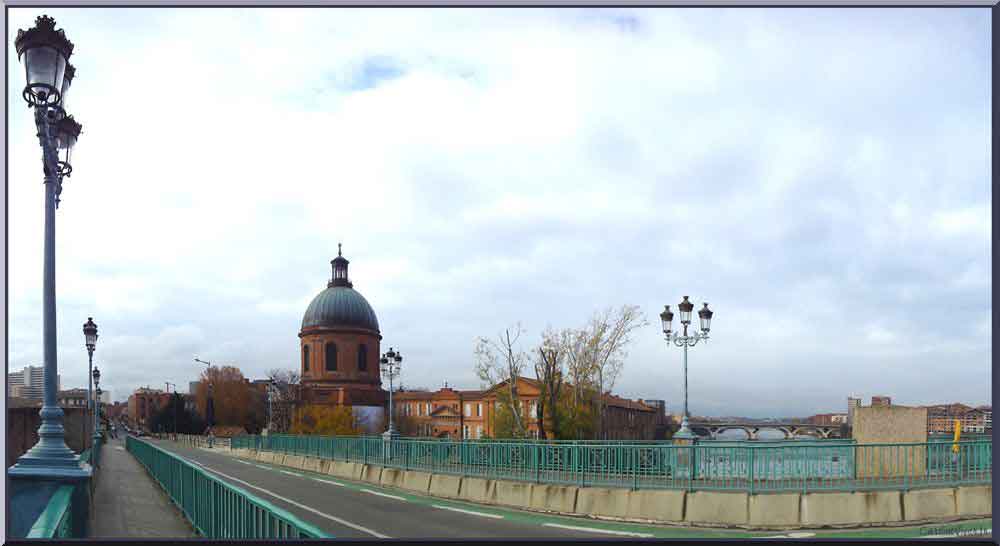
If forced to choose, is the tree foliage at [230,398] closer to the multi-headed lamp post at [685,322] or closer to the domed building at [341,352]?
the domed building at [341,352]

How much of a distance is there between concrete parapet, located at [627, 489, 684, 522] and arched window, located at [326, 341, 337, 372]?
260 ft

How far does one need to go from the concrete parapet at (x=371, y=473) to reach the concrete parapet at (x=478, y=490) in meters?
6.28

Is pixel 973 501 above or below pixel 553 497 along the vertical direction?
above

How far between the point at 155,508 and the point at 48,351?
387 inches

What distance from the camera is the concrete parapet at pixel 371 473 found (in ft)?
82.4

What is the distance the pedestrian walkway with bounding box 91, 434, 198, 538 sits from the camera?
45.5 feet

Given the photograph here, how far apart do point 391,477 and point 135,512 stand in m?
8.53

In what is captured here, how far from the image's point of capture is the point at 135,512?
16.8 meters

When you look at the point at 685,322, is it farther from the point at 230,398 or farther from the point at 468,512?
the point at 230,398

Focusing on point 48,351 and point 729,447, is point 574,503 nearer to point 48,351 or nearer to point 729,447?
point 729,447

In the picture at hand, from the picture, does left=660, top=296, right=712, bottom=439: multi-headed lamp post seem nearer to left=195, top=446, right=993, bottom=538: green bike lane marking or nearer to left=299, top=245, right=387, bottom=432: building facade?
left=195, top=446, right=993, bottom=538: green bike lane marking

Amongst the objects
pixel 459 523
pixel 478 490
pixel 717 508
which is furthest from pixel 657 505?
pixel 478 490

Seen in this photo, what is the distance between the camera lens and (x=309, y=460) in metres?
33.7

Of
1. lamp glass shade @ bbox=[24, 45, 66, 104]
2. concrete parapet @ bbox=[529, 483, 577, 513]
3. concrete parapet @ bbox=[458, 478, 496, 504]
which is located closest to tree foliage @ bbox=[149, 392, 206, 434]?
concrete parapet @ bbox=[458, 478, 496, 504]
